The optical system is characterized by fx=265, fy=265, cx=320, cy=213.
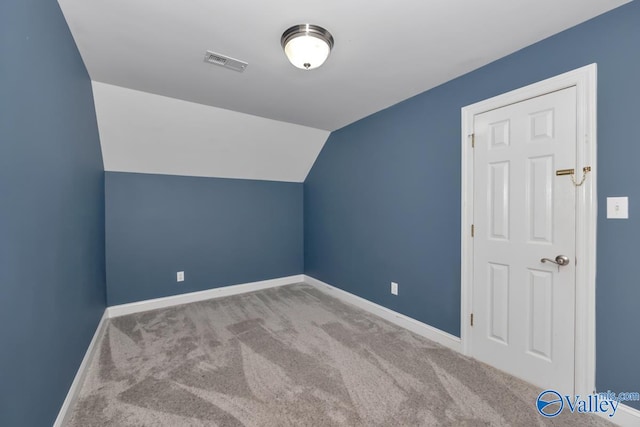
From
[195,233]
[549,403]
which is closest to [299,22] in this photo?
[549,403]

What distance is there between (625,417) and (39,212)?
3.39 metres

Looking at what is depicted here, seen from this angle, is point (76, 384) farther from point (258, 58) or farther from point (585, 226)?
point (585, 226)

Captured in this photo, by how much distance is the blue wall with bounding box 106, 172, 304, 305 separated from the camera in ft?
10.7

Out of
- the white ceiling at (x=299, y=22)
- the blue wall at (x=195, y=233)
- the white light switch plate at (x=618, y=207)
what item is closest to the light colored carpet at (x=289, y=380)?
the blue wall at (x=195, y=233)

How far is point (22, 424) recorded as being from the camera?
3.58 feet

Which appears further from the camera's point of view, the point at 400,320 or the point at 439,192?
the point at 400,320

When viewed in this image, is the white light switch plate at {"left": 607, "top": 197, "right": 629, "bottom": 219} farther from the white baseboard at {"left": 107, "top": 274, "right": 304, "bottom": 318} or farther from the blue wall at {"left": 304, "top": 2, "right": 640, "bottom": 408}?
the white baseboard at {"left": 107, "top": 274, "right": 304, "bottom": 318}

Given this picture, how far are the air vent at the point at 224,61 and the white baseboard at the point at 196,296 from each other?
2967 millimetres

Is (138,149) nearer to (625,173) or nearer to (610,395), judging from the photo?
(625,173)

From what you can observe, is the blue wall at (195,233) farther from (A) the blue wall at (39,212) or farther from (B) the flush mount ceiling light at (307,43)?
(B) the flush mount ceiling light at (307,43)

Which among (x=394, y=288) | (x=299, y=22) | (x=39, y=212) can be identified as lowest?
(x=394, y=288)

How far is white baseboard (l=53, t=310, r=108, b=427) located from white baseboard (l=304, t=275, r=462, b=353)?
8.84ft

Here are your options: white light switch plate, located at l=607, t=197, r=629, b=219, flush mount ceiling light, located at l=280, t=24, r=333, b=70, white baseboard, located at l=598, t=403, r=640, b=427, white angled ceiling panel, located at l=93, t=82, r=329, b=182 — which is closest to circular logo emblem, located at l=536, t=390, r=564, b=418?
white baseboard, located at l=598, t=403, r=640, b=427

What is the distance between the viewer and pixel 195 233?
12.3ft
